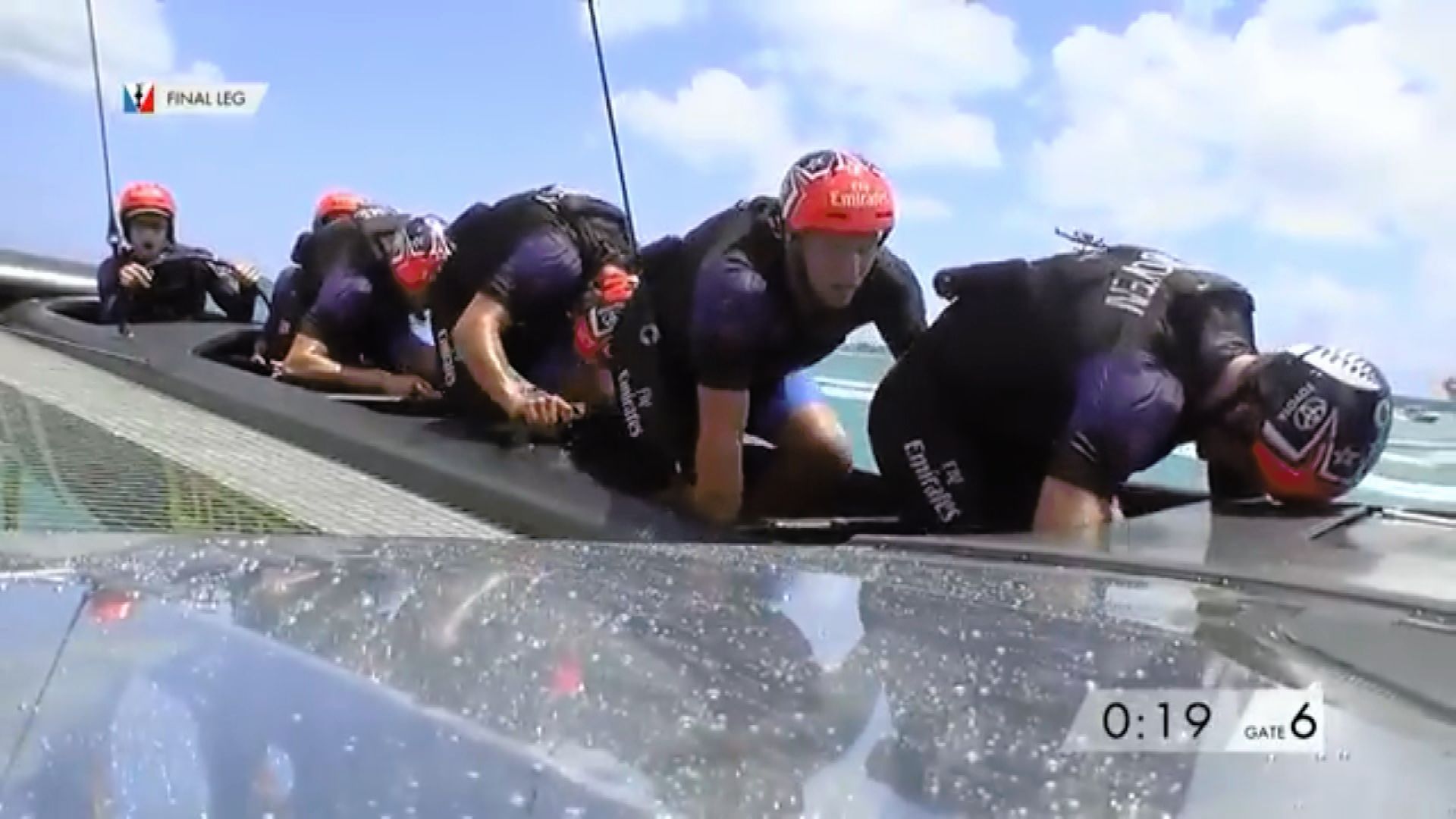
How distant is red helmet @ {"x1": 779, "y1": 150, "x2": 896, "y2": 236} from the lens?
3.18m

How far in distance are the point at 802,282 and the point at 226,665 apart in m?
2.06

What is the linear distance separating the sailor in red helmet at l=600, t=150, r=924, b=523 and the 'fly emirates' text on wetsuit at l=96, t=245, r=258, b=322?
334 cm

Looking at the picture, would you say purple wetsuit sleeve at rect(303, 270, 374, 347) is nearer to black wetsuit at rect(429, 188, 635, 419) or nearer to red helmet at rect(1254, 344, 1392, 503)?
black wetsuit at rect(429, 188, 635, 419)

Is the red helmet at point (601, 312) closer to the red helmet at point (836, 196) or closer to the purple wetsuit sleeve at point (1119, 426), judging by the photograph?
the red helmet at point (836, 196)

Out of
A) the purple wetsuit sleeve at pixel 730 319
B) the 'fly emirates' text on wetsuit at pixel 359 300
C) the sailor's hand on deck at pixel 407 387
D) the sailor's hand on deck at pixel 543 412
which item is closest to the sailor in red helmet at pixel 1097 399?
the purple wetsuit sleeve at pixel 730 319

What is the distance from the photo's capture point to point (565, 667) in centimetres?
146

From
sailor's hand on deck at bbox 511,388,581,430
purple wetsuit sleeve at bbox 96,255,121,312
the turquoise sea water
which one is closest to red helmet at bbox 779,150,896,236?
the turquoise sea water

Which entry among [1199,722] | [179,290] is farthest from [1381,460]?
[179,290]

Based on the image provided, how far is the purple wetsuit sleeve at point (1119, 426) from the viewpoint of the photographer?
2.68m

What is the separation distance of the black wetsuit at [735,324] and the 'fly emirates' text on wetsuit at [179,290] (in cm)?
329

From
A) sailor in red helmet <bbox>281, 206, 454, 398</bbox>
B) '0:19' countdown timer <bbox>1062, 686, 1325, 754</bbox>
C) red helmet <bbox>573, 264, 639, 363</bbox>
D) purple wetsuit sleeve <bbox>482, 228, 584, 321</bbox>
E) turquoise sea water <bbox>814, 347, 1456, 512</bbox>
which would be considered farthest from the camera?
sailor in red helmet <bbox>281, 206, 454, 398</bbox>

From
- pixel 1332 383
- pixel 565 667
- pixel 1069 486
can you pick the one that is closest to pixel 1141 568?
pixel 1069 486

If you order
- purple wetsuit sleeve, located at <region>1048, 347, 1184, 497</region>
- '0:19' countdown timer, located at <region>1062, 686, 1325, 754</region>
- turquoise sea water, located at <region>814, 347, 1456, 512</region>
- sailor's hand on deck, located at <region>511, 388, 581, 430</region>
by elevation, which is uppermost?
'0:19' countdown timer, located at <region>1062, 686, 1325, 754</region>

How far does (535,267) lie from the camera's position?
432 cm
